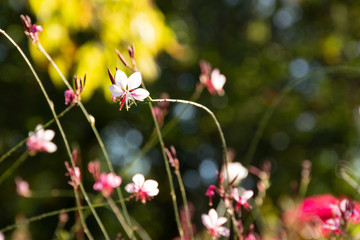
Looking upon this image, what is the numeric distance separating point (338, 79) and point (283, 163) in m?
1.02

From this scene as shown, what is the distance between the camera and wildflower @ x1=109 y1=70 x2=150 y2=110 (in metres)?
0.50

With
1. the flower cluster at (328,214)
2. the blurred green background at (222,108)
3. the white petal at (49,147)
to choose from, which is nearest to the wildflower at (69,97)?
the white petal at (49,147)

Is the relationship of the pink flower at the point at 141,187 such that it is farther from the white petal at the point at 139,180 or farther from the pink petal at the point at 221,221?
the pink petal at the point at 221,221

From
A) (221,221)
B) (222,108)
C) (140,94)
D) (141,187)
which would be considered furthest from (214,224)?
(222,108)

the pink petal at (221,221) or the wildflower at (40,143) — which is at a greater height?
the wildflower at (40,143)

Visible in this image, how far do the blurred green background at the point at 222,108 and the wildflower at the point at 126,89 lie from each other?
2.94 meters

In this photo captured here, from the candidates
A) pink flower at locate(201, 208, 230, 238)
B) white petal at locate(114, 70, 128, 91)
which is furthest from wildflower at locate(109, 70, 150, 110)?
pink flower at locate(201, 208, 230, 238)

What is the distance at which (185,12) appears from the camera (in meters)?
4.76

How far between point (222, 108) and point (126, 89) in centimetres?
376

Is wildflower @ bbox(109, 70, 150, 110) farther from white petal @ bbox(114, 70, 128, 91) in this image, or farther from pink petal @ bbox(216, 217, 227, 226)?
pink petal @ bbox(216, 217, 227, 226)

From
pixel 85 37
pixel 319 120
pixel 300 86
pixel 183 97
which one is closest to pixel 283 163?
pixel 319 120

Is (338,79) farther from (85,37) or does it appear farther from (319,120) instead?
(85,37)

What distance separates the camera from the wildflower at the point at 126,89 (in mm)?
503

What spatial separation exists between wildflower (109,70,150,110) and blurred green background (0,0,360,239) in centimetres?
294
